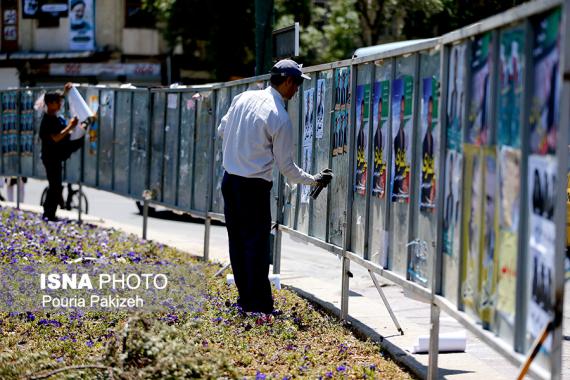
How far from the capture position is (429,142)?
650 centimetres

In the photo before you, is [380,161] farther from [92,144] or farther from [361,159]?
[92,144]

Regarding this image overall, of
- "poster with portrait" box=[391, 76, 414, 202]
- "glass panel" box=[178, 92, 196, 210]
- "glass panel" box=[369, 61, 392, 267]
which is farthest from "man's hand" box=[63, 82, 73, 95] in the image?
"poster with portrait" box=[391, 76, 414, 202]

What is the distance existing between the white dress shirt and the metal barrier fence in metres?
0.46

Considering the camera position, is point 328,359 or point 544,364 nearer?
point 544,364

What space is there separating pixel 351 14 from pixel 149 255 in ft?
77.3

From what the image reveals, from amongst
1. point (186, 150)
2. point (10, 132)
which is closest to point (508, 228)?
point (186, 150)

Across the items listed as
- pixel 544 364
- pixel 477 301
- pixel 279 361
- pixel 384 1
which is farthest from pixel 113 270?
pixel 384 1

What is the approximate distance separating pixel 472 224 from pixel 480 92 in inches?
25.7

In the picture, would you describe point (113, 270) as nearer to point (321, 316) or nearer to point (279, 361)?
point (321, 316)

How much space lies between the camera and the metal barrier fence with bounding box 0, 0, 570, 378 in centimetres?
461

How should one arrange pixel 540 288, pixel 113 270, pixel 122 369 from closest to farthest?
pixel 540 288 < pixel 122 369 < pixel 113 270

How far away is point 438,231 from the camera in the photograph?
6.21 meters

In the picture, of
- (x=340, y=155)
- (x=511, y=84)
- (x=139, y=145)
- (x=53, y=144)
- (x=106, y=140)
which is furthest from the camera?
(x=106, y=140)

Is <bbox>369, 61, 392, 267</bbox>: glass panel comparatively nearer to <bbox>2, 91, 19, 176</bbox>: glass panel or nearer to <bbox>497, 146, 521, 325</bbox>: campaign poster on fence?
<bbox>497, 146, 521, 325</bbox>: campaign poster on fence
